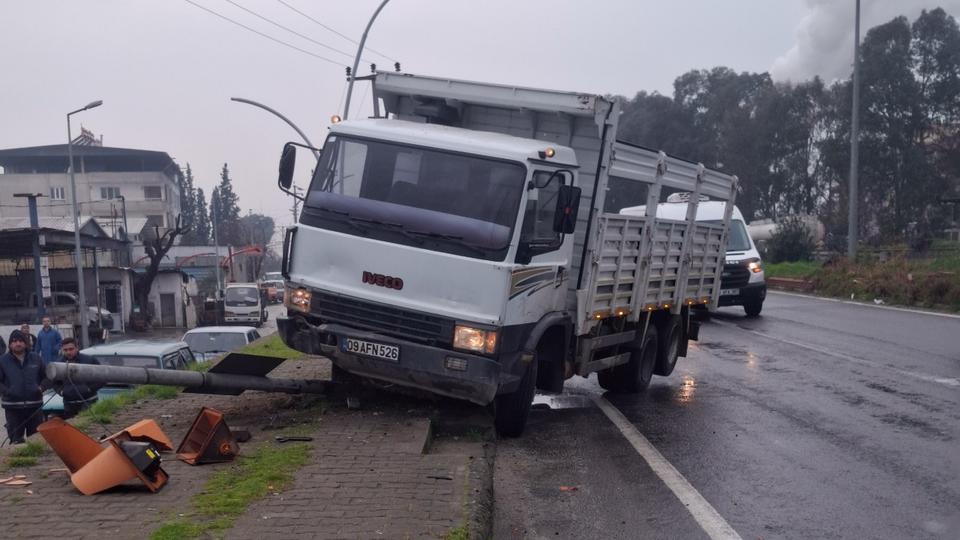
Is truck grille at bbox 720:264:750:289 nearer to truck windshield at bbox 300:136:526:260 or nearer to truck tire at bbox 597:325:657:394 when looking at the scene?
truck tire at bbox 597:325:657:394

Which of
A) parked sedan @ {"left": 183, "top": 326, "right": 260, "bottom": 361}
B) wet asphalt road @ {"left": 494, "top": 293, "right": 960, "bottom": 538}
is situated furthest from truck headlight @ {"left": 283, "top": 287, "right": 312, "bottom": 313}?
parked sedan @ {"left": 183, "top": 326, "right": 260, "bottom": 361}

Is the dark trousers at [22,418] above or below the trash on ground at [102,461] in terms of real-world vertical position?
below

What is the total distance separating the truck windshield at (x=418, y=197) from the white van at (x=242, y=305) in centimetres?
3795

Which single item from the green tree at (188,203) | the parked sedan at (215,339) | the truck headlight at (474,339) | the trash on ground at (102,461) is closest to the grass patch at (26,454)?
the trash on ground at (102,461)

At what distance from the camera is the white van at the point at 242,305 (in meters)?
45.0

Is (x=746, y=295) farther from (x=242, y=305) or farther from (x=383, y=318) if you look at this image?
(x=242, y=305)

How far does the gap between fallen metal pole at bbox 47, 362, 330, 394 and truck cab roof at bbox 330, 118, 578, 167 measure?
7.81 ft

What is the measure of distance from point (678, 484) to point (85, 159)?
74306mm

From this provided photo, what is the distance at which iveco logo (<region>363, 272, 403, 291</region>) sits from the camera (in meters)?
7.91

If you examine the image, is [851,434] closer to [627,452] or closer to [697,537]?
[627,452]

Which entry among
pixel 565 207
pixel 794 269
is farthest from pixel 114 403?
pixel 794 269

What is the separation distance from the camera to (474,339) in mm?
7805

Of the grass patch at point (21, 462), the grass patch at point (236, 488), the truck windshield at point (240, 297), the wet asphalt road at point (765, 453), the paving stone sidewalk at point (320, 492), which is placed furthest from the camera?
the truck windshield at point (240, 297)

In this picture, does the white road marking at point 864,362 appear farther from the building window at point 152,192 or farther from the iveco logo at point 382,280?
the building window at point 152,192
